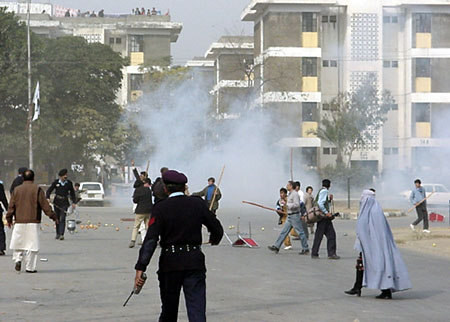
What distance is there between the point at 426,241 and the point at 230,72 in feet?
176

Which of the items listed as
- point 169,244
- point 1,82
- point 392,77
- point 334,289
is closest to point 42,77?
point 1,82

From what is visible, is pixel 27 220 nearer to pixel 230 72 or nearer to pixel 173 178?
pixel 173 178

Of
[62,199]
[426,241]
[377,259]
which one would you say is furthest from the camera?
[426,241]

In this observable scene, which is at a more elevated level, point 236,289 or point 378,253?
point 378,253

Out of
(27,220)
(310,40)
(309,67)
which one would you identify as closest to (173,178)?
(27,220)

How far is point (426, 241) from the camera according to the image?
75.4ft

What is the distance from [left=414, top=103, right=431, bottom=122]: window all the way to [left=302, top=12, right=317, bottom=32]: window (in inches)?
368

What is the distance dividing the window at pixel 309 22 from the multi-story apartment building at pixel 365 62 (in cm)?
6

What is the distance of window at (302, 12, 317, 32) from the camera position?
219 ft

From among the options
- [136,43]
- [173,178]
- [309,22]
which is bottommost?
[173,178]

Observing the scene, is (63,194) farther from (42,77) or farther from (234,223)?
(42,77)

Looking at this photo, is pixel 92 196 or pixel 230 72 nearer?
pixel 92 196

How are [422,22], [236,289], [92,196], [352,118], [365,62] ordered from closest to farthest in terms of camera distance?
[236,289]
[92,196]
[352,118]
[365,62]
[422,22]

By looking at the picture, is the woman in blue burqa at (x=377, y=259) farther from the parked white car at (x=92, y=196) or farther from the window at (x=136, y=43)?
the window at (x=136, y=43)
